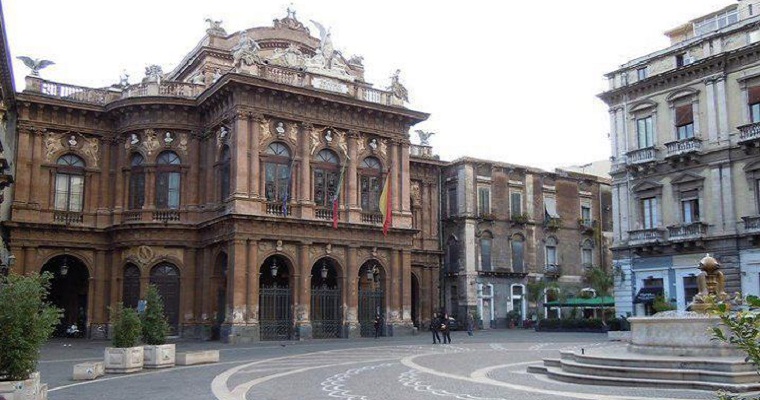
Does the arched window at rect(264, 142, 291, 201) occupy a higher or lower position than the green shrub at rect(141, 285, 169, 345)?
higher

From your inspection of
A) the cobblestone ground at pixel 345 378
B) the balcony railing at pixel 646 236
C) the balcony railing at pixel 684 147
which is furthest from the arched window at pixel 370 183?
the balcony railing at pixel 684 147

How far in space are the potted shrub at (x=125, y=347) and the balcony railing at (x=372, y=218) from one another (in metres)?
19.0

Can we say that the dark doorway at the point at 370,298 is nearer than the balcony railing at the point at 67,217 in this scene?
No

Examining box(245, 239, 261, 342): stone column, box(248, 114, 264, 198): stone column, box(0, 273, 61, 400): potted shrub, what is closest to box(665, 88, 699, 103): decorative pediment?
box(248, 114, 264, 198): stone column

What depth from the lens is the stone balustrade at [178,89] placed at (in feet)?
123

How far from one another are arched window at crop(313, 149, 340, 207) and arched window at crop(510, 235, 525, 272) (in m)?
18.8

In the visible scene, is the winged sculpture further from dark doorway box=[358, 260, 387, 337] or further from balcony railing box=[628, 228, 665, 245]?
balcony railing box=[628, 228, 665, 245]

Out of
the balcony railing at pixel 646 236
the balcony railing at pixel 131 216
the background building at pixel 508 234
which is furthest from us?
the background building at pixel 508 234

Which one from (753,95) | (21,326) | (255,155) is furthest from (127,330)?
(753,95)

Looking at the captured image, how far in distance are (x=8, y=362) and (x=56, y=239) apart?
2735 cm

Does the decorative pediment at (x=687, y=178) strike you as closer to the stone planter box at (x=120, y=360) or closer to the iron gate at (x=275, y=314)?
the iron gate at (x=275, y=314)

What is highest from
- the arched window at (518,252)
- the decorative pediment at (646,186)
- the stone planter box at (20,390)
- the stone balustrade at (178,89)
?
the stone balustrade at (178,89)

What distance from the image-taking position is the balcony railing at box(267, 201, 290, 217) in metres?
35.7

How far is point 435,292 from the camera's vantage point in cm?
4906
